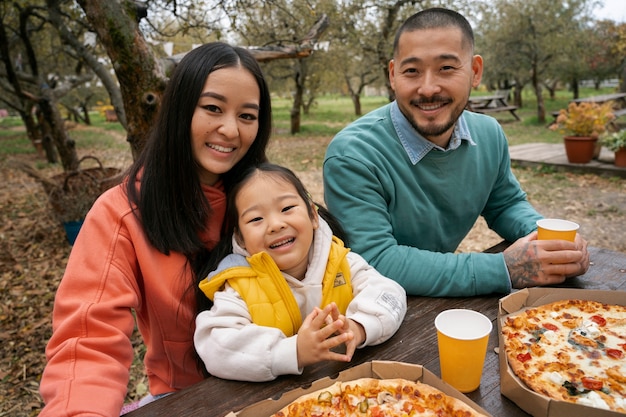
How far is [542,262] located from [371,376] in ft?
3.52

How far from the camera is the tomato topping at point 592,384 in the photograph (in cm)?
134

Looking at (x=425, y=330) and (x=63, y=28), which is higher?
(x=63, y=28)

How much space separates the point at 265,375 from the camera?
1.44m

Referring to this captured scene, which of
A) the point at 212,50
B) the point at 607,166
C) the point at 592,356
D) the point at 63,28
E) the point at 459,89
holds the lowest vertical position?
the point at 607,166

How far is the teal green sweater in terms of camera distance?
6.54 ft

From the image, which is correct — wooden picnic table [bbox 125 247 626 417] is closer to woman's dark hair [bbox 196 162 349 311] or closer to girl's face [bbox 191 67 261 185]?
woman's dark hair [bbox 196 162 349 311]

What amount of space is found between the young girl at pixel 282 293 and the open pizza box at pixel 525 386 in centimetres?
42

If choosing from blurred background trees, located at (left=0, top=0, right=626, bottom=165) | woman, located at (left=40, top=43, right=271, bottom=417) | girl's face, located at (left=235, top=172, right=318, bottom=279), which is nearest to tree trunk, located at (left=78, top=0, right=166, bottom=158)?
blurred background trees, located at (left=0, top=0, right=626, bottom=165)

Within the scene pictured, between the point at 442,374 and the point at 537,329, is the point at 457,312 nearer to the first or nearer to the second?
the point at 442,374

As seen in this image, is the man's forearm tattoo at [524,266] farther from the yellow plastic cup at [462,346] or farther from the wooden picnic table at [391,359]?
the yellow plastic cup at [462,346]

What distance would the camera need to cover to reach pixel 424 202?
243cm

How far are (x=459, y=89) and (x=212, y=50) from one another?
1282mm

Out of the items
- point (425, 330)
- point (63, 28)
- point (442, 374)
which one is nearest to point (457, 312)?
point (442, 374)

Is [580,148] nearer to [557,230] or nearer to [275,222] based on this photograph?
[557,230]
